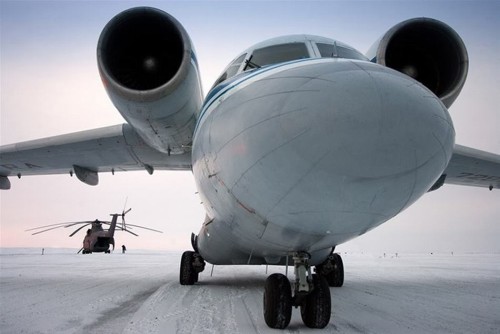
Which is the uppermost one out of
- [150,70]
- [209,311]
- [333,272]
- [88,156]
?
[150,70]

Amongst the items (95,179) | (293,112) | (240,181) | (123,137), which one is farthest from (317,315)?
(95,179)

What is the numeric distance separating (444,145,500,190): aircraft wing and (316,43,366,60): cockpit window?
3.67 metres

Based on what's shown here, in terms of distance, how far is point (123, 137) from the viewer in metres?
6.71

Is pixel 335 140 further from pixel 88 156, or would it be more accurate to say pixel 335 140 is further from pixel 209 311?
pixel 88 156

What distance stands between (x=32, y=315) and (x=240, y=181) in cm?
296

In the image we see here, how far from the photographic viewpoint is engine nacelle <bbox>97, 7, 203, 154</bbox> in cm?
468

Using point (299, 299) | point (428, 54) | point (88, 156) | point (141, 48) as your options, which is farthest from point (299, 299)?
point (88, 156)

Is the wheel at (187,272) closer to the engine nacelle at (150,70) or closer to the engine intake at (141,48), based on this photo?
the engine nacelle at (150,70)

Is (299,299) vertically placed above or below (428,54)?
below

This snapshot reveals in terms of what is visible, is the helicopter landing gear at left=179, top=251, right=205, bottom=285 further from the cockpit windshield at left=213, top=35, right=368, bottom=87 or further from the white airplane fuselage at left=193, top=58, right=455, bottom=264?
the white airplane fuselage at left=193, top=58, right=455, bottom=264

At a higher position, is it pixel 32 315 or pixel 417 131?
pixel 417 131

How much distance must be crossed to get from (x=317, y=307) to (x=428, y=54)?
4.10 m

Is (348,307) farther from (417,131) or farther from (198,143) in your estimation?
(417,131)

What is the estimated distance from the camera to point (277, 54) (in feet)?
12.0
